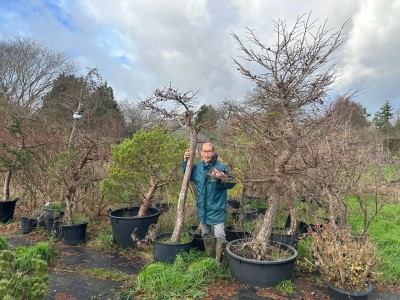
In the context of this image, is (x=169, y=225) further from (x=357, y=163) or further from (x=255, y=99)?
(x=357, y=163)

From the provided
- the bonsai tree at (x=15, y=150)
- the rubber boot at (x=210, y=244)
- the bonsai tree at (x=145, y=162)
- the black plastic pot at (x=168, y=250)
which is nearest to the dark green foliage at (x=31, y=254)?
the bonsai tree at (x=145, y=162)

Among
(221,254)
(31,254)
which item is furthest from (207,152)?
(31,254)

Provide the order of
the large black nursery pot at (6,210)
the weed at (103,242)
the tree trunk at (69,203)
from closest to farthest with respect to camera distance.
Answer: the weed at (103,242) < the tree trunk at (69,203) < the large black nursery pot at (6,210)

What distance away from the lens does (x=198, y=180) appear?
423cm

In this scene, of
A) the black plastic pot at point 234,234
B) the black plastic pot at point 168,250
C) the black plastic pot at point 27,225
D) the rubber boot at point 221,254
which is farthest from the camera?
the black plastic pot at point 27,225

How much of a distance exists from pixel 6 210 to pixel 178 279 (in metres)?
5.01

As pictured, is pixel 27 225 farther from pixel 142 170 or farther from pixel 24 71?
pixel 24 71

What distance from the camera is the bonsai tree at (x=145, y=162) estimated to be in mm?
4922

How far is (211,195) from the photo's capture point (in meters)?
4.12

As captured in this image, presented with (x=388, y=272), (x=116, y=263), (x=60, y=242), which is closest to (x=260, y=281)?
(x=388, y=272)

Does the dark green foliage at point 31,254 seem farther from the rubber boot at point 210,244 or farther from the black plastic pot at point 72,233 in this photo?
the rubber boot at point 210,244

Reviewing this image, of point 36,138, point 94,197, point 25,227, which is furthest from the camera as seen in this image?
point 36,138

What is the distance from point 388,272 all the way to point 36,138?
6.86 meters

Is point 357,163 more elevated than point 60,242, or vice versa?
point 357,163
